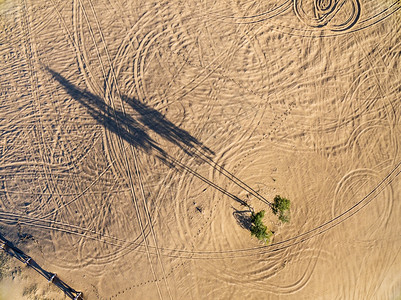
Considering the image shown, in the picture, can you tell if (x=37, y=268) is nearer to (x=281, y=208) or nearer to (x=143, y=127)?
(x=143, y=127)

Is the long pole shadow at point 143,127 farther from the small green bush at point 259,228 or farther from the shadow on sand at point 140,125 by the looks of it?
the small green bush at point 259,228

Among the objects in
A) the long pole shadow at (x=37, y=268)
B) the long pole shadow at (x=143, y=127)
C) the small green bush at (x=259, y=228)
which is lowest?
the long pole shadow at (x=37, y=268)

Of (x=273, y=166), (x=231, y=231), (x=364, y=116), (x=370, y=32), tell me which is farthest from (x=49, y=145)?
(x=370, y=32)

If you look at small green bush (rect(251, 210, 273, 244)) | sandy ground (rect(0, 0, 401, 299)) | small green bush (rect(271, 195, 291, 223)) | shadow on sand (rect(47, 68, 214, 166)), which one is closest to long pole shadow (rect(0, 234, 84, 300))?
sandy ground (rect(0, 0, 401, 299))

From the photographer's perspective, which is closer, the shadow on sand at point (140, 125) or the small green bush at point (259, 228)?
the small green bush at point (259, 228)

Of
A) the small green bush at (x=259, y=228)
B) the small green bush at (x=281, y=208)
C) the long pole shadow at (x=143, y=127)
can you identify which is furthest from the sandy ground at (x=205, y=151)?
the small green bush at (x=259, y=228)

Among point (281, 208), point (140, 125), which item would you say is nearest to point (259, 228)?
point (281, 208)
